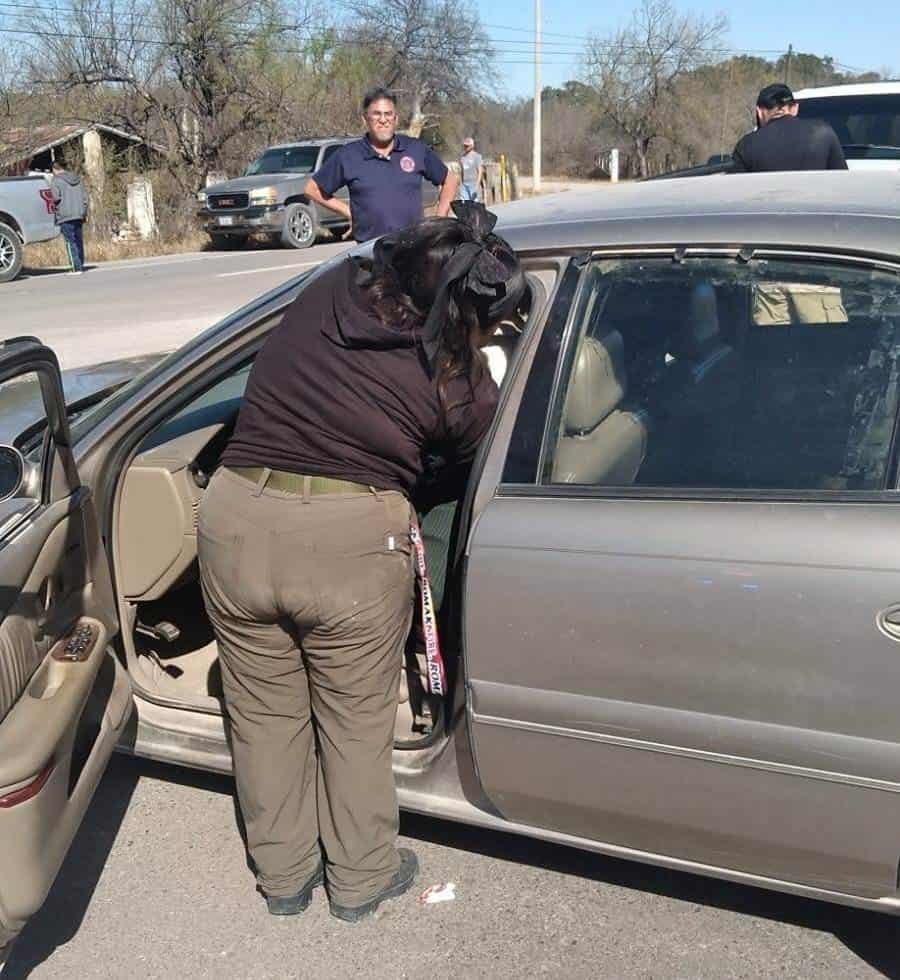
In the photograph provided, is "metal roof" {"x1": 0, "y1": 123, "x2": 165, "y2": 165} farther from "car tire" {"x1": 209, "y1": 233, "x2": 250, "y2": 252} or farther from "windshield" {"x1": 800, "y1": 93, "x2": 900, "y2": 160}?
"windshield" {"x1": 800, "y1": 93, "x2": 900, "y2": 160}

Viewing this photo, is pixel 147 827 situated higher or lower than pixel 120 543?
lower

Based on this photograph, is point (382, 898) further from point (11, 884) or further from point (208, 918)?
point (11, 884)

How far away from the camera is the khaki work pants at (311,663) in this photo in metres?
2.23

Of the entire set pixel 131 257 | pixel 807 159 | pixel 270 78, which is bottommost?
pixel 131 257

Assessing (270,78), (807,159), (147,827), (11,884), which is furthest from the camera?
(270,78)

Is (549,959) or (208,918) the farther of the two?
(208,918)

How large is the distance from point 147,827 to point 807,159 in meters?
5.02

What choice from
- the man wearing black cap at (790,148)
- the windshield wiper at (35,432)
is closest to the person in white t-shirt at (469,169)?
the man wearing black cap at (790,148)

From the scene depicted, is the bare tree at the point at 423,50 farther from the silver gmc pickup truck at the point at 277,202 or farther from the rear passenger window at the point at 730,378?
the rear passenger window at the point at 730,378

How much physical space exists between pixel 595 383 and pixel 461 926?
1.34m

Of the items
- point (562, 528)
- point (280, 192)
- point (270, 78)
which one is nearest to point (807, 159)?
point (562, 528)

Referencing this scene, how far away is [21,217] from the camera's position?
49.2 ft

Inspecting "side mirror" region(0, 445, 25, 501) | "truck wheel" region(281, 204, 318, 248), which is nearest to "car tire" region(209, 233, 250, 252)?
"truck wheel" region(281, 204, 318, 248)

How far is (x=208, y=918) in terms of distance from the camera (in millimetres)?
2555
